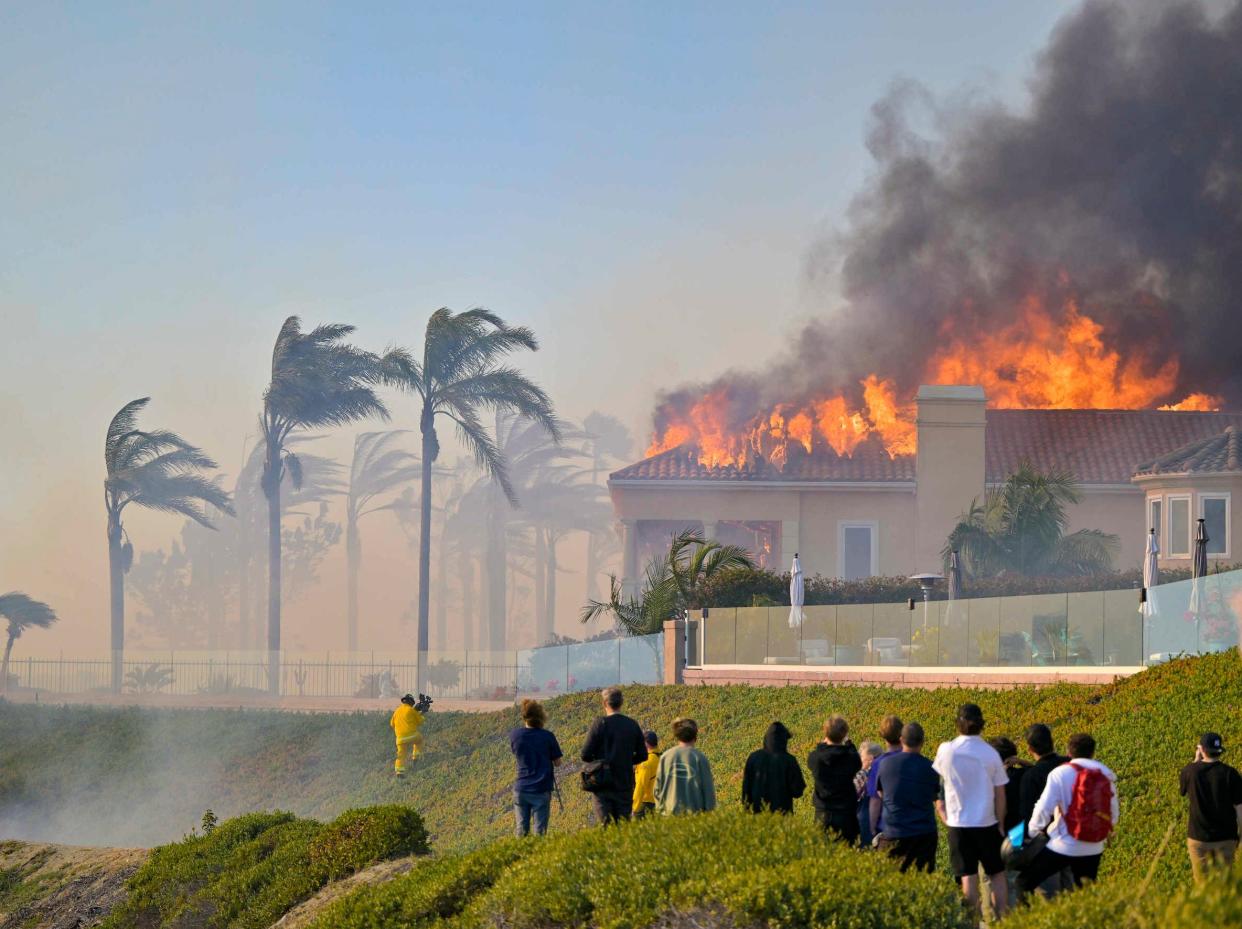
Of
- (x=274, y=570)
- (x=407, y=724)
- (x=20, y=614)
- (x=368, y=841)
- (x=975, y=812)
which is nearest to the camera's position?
(x=975, y=812)

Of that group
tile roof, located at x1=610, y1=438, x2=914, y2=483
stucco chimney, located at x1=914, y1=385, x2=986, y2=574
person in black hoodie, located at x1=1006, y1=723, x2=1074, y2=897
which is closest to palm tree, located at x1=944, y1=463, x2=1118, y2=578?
stucco chimney, located at x1=914, y1=385, x2=986, y2=574

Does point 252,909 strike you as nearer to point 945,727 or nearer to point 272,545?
point 945,727

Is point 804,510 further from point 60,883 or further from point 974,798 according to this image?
point 974,798

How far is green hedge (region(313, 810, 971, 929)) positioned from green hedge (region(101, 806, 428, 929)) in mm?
4419

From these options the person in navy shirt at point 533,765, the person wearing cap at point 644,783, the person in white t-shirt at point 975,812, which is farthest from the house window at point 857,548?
the person in white t-shirt at point 975,812

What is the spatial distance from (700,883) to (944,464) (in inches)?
1531

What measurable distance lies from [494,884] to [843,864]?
361 cm

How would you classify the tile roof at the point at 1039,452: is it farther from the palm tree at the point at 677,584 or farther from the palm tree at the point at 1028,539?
the palm tree at the point at 677,584

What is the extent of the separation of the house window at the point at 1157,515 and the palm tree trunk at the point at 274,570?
2937 cm

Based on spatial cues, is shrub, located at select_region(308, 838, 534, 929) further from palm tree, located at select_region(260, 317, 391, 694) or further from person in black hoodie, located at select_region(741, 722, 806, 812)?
palm tree, located at select_region(260, 317, 391, 694)

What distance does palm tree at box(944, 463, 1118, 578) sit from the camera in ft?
139

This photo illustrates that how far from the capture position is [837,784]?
1199 centimetres

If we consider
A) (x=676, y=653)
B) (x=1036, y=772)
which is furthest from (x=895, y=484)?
(x=1036, y=772)

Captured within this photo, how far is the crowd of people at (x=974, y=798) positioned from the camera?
34.8 ft
